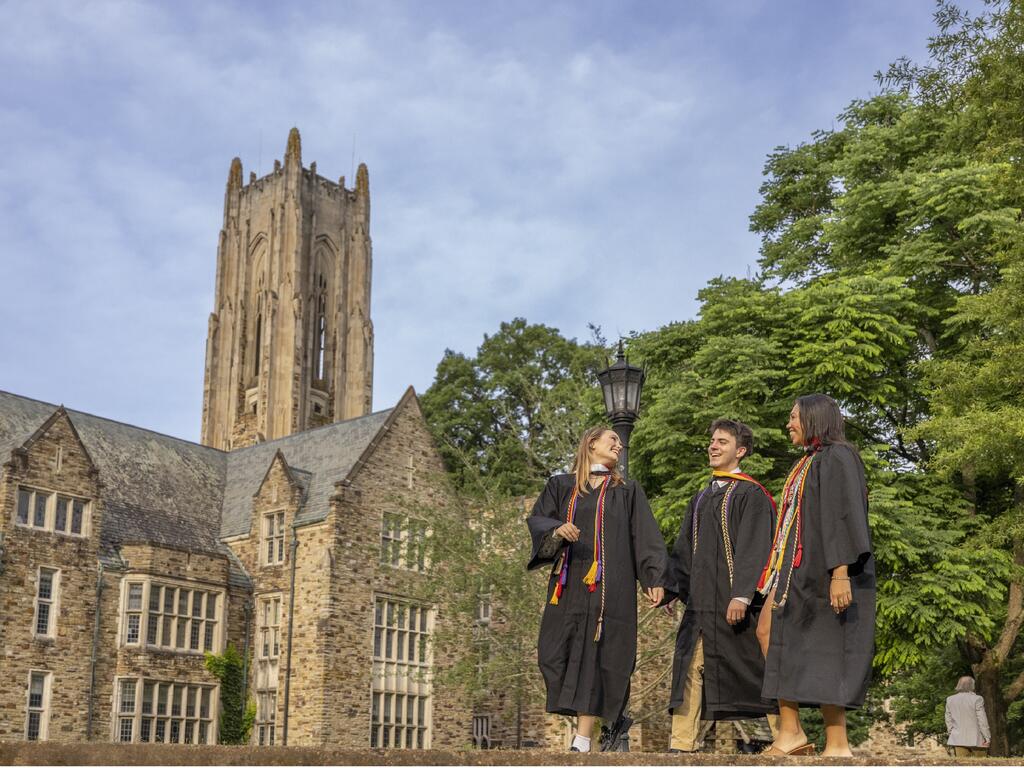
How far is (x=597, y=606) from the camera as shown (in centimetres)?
794

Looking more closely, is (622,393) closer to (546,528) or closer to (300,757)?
(546,528)

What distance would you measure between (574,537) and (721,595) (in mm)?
1037

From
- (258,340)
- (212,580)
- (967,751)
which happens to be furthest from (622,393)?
(258,340)

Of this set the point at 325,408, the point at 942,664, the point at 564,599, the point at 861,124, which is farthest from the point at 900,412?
the point at 325,408

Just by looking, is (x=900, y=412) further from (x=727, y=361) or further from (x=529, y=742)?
(x=529, y=742)

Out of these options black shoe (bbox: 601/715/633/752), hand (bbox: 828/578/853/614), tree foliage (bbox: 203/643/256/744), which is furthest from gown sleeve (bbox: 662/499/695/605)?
tree foliage (bbox: 203/643/256/744)

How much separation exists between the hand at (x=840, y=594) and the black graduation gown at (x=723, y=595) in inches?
34.6

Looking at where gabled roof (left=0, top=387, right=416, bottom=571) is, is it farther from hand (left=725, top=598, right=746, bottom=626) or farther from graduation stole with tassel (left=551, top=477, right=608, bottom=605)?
hand (left=725, top=598, right=746, bottom=626)

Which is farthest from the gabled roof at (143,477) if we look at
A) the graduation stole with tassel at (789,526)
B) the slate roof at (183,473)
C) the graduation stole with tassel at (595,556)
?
the graduation stole with tassel at (789,526)

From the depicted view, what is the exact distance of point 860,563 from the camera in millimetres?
6875

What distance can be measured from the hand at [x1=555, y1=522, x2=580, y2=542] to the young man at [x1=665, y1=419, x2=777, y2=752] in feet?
2.34

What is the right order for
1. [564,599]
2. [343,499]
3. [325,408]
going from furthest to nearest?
[325,408] → [343,499] → [564,599]

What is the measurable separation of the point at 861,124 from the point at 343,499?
51.4 ft

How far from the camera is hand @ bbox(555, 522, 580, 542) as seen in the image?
7.73 meters
